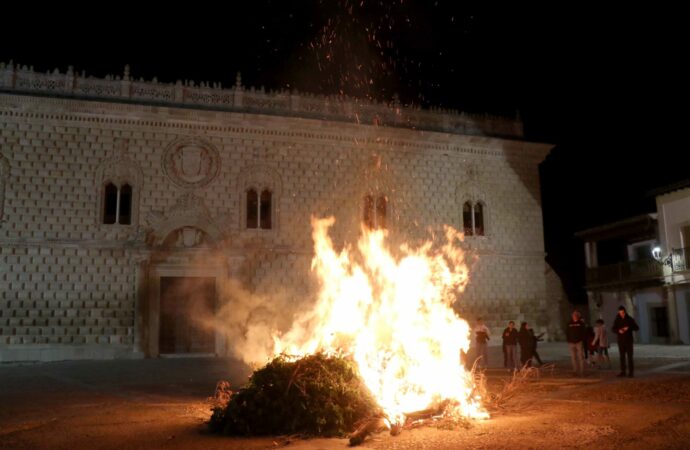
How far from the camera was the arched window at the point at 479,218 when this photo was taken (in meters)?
23.6

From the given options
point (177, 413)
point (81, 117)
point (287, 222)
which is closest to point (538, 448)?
point (177, 413)

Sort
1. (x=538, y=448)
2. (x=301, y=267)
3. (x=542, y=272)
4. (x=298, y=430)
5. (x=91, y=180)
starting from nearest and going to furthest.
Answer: (x=538, y=448) → (x=298, y=430) → (x=91, y=180) → (x=301, y=267) → (x=542, y=272)

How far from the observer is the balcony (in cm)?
2620

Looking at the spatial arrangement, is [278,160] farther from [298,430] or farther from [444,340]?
[298,430]

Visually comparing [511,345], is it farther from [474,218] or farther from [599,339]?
[474,218]

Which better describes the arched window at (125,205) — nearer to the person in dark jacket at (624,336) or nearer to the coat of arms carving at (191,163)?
the coat of arms carving at (191,163)

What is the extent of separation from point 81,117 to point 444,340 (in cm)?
1608

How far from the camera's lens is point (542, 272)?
24.1m

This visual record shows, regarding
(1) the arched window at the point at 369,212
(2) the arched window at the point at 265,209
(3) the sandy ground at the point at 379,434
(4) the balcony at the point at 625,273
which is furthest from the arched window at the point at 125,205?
(4) the balcony at the point at 625,273

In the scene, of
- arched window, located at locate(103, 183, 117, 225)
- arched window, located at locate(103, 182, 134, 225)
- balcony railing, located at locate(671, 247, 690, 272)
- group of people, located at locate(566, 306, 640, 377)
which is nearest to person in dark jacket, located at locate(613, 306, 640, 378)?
group of people, located at locate(566, 306, 640, 377)

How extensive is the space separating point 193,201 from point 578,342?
13.3m

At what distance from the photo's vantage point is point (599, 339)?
14.4 metres

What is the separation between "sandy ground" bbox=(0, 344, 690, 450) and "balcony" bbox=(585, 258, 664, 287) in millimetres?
14448

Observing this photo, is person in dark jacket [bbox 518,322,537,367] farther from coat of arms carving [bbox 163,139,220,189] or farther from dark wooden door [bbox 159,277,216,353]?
coat of arms carving [bbox 163,139,220,189]
